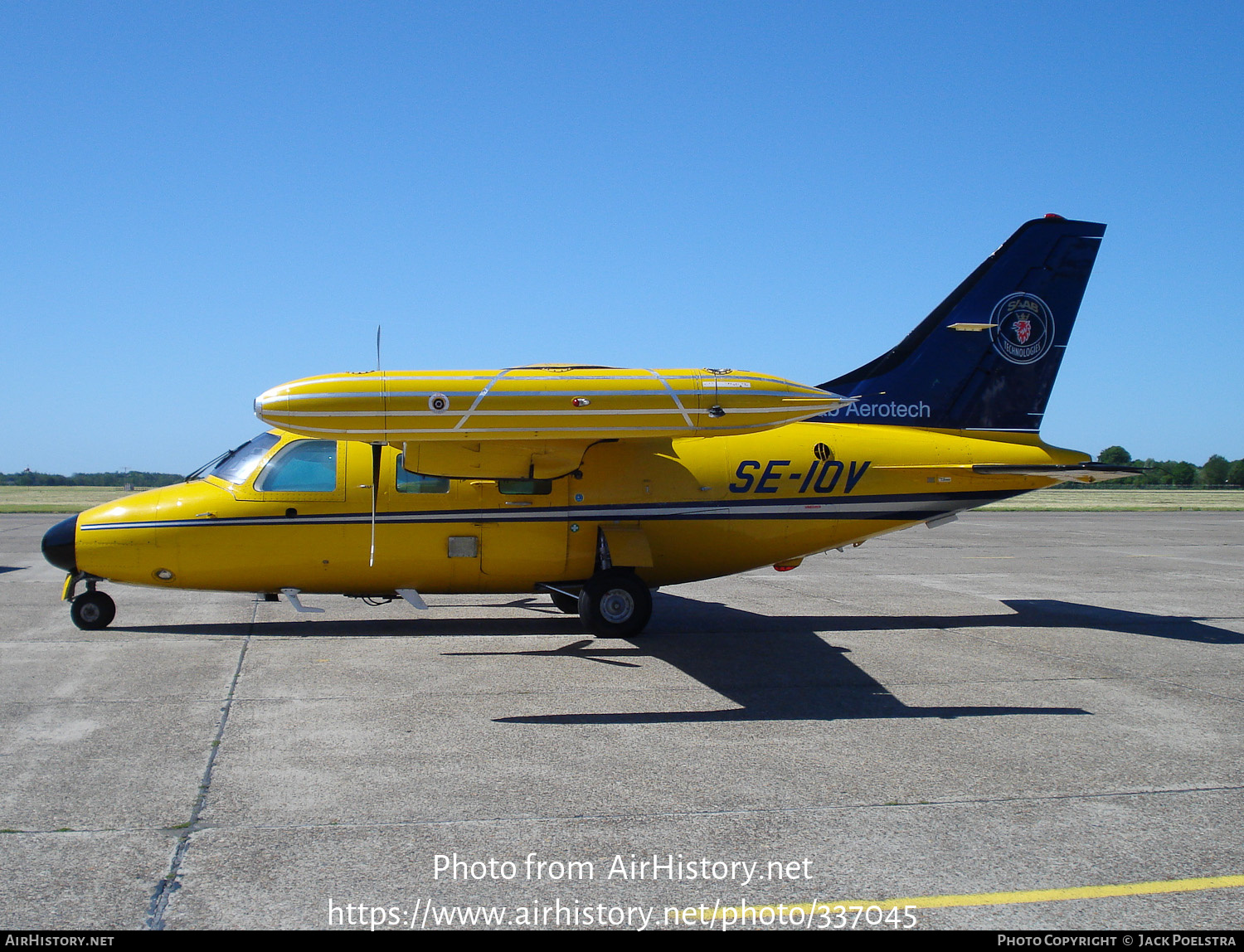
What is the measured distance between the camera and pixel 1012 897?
14.1ft

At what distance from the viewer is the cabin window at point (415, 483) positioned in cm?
1098

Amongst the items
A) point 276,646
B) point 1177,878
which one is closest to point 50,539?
point 276,646

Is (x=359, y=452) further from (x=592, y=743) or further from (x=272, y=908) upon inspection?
(x=272, y=908)

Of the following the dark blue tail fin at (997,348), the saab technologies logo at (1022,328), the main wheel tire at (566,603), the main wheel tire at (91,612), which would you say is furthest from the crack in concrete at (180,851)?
the saab technologies logo at (1022,328)

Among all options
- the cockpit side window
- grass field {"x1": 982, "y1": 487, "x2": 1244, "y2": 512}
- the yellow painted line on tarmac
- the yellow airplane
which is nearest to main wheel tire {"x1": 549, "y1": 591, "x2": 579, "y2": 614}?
the yellow airplane

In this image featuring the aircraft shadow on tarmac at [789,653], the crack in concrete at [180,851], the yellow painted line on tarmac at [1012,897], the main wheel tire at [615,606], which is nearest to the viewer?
the crack in concrete at [180,851]

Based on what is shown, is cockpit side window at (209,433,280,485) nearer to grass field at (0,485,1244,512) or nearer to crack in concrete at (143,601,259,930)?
crack in concrete at (143,601,259,930)

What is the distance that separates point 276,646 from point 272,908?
6422mm

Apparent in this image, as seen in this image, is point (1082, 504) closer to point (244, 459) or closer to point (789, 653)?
point (789, 653)

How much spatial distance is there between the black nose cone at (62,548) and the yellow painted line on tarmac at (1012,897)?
31.8 ft

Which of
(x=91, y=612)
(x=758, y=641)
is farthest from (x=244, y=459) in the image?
(x=758, y=641)

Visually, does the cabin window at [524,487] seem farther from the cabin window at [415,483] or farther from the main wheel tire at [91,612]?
the main wheel tire at [91,612]

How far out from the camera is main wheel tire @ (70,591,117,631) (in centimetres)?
1101

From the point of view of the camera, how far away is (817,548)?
1176 centimetres
